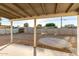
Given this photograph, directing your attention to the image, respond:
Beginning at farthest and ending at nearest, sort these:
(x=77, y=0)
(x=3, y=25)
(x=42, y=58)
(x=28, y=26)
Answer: (x=28, y=26) < (x=3, y=25) < (x=42, y=58) < (x=77, y=0)

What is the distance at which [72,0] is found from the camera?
2.08 m

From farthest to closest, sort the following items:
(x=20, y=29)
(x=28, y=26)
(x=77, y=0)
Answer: (x=20, y=29)
(x=28, y=26)
(x=77, y=0)

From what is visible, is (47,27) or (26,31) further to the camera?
(26,31)

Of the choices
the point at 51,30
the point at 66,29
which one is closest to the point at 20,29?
the point at 51,30

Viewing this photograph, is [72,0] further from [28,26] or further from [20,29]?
[20,29]

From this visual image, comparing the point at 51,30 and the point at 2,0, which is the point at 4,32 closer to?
the point at 51,30

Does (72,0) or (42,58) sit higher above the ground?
(72,0)

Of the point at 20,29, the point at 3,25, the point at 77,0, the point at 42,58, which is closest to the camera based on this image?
the point at 77,0

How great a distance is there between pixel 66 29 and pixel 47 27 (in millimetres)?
3794

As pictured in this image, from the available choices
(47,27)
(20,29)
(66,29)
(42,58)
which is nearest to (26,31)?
(20,29)

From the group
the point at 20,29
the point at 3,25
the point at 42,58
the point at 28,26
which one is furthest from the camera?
the point at 20,29

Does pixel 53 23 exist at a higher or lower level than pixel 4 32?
higher

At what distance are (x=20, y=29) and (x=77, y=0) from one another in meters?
29.9

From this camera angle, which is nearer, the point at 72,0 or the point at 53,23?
the point at 72,0
